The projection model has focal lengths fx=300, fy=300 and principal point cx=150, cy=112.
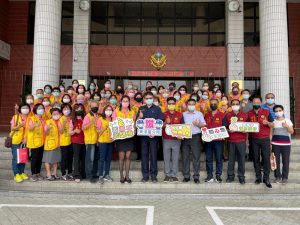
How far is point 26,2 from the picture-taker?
16.5m

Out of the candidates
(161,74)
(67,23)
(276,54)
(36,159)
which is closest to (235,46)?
(161,74)

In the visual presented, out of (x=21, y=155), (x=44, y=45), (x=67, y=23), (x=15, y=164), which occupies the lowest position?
(x=15, y=164)

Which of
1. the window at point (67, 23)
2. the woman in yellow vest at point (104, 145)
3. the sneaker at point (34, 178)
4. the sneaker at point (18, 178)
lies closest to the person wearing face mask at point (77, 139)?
the woman in yellow vest at point (104, 145)

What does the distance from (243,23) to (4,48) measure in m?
12.5

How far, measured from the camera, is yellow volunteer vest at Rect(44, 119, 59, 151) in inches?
288

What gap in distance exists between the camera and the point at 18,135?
7.36m

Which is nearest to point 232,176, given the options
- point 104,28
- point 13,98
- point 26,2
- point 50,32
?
point 50,32

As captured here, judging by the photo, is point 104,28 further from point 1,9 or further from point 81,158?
point 81,158

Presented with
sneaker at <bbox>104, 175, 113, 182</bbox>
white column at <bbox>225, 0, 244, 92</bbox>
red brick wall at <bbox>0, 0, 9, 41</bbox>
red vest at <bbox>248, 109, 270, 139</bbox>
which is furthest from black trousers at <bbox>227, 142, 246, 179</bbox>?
red brick wall at <bbox>0, 0, 9, 41</bbox>

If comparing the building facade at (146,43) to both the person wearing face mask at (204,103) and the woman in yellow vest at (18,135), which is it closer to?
the person wearing face mask at (204,103)

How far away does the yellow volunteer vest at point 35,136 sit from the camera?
729cm

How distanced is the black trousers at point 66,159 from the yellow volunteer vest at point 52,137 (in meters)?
0.21

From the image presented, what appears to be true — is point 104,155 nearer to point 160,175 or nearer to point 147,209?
point 160,175

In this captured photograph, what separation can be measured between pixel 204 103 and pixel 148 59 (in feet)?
25.6
